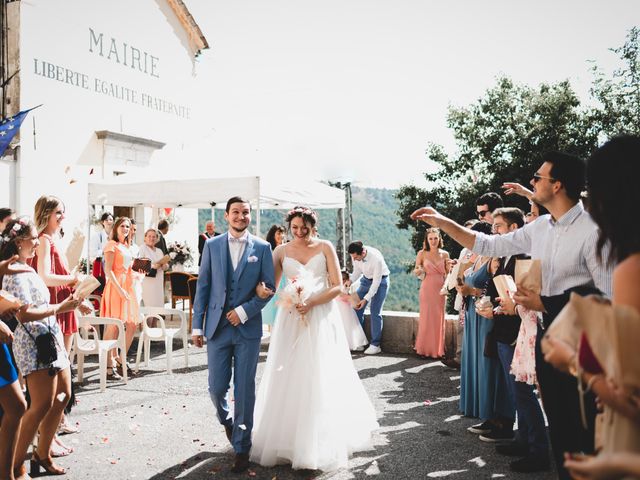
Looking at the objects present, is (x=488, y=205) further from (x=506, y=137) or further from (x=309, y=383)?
(x=506, y=137)

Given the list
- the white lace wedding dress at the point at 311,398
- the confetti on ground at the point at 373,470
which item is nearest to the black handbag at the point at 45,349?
the white lace wedding dress at the point at 311,398

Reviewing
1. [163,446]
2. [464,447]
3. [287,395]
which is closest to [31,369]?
[163,446]

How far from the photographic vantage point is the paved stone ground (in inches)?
174

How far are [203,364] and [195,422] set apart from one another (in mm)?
2957

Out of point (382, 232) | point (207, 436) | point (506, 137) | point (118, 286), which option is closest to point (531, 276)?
point (207, 436)

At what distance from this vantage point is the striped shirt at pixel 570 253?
3141 millimetres

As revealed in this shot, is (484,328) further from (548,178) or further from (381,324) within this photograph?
(381,324)

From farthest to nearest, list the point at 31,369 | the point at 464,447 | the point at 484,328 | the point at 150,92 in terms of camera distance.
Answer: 1. the point at 150,92
2. the point at 484,328
3. the point at 464,447
4. the point at 31,369

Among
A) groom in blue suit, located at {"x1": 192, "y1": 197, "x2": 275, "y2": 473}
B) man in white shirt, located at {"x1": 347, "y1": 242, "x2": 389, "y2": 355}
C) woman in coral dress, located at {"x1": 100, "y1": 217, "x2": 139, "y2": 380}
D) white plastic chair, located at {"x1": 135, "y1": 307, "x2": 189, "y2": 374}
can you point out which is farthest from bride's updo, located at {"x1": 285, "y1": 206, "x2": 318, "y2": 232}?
man in white shirt, located at {"x1": 347, "y1": 242, "x2": 389, "y2": 355}

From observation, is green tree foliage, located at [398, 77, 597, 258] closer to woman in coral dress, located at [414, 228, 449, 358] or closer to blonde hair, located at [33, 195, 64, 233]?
woman in coral dress, located at [414, 228, 449, 358]

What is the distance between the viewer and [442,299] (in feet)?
29.4

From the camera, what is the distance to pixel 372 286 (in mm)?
9688

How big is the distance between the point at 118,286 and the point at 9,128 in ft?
20.2

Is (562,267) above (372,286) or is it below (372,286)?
above
